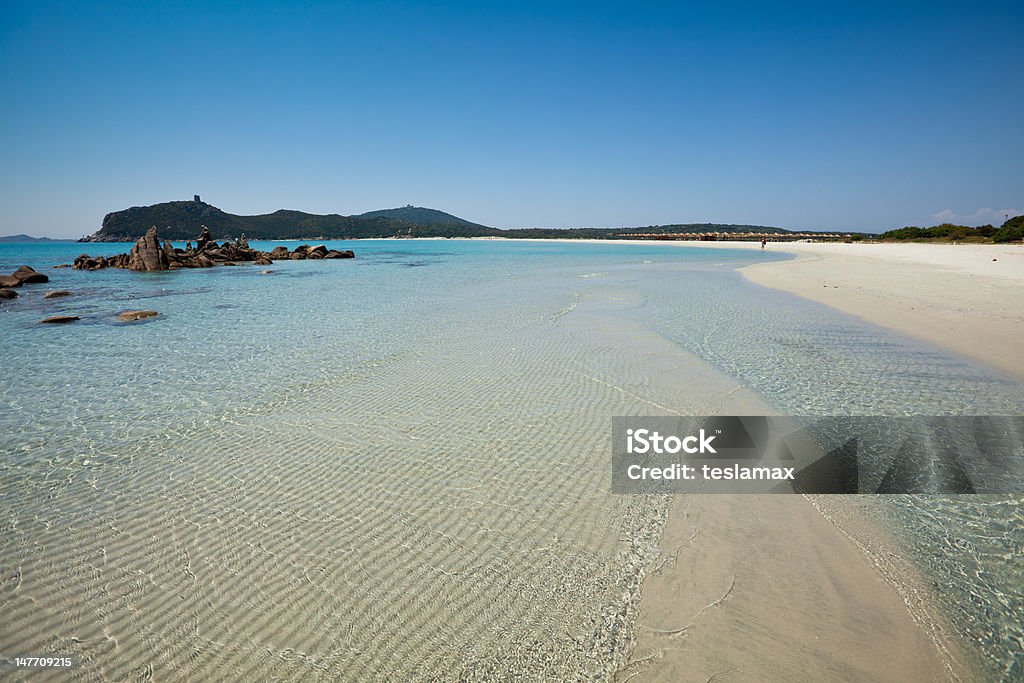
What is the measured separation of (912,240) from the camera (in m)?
65.3

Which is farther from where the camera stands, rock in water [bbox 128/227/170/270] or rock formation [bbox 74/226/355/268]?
rock formation [bbox 74/226/355/268]

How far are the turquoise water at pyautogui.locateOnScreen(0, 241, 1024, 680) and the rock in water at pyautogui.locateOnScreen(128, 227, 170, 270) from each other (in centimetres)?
2919

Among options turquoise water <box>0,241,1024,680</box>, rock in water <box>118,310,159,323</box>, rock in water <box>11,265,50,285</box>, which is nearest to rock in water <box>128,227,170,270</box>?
rock in water <box>11,265,50,285</box>

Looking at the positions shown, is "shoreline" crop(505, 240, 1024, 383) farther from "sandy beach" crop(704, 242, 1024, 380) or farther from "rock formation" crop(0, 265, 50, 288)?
"rock formation" crop(0, 265, 50, 288)

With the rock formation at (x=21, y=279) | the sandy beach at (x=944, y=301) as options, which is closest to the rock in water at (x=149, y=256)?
the rock formation at (x=21, y=279)

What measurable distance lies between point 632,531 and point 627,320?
9983mm

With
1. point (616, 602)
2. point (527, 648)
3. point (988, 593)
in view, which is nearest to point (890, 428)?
point (988, 593)

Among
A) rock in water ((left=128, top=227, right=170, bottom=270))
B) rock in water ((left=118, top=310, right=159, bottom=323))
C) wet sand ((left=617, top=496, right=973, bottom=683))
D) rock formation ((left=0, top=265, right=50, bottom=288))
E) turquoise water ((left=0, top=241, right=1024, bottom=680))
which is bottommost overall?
wet sand ((left=617, top=496, right=973, bottom=683))

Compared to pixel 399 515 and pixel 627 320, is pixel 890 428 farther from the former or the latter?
pixel 627 320

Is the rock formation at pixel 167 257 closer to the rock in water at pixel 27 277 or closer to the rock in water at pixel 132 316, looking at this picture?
the rock in water at pixel 27 277
